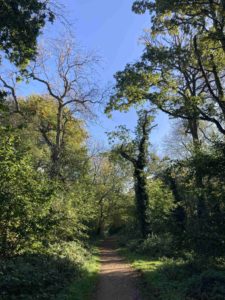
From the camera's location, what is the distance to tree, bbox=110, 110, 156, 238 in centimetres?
3042

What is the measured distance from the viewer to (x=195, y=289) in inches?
416

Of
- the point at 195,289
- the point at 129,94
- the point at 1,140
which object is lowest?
the point at 195,289

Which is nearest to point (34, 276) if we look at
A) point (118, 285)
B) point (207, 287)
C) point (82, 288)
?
point (82, 288)

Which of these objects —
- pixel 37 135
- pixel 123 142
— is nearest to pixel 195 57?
pixel 123 142

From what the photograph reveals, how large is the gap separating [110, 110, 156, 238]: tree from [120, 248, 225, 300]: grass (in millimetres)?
15200

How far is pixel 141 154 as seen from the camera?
1212 inches

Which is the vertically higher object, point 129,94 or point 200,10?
point 200,10

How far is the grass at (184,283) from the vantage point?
10.0 metres

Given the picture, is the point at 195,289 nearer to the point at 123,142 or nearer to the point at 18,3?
the point at 18,3

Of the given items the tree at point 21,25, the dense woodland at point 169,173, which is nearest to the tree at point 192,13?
the dense woodland at point 169,173

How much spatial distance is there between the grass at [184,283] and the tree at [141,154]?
15200 millimetres

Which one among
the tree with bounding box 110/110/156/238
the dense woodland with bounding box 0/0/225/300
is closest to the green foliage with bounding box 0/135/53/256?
the dense woodland with bounding box 0/0/225/300

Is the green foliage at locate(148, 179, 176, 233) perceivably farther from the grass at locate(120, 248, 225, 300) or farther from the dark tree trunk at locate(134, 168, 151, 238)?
the grass at locate(120, 248, 225, 300)

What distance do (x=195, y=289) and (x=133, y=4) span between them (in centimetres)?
1275
